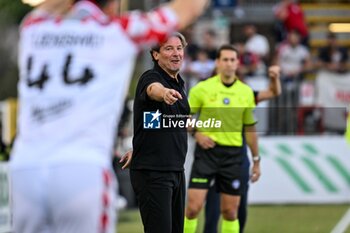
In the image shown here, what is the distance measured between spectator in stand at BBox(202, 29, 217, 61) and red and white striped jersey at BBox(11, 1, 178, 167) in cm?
1508

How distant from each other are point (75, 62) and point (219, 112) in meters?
5.82

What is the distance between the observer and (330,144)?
57.9 feet

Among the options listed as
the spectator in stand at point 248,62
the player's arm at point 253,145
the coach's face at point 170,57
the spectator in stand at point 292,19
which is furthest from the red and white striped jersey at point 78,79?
the spectator in stand at point 292,19

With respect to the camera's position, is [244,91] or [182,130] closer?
[182,130]

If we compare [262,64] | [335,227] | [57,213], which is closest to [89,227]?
[57,213]

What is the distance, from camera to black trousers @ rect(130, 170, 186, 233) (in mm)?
8203

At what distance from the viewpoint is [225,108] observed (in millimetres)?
10719

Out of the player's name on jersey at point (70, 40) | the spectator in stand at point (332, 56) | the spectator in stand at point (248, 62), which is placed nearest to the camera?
the player's name on jersey at point (70, 40)

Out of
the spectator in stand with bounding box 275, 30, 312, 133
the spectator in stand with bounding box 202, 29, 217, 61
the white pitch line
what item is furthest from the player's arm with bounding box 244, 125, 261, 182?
the spectator in stand with bounding box 202, 29, 217, 61

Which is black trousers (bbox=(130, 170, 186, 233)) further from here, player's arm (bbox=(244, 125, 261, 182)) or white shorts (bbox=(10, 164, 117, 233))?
white shorts (bbox=(10, 164, 117, 233))

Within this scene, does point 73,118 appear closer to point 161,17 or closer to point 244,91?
point 161,17

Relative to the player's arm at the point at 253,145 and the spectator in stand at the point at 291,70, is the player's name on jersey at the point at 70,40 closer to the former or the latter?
the player's arm at the point at 253,145

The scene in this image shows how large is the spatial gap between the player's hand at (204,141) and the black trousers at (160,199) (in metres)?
2.32

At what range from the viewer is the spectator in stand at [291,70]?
1828cm
